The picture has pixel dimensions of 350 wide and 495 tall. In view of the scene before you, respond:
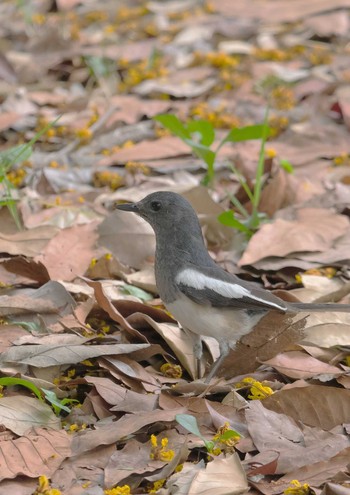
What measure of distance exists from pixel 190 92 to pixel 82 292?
12.1 feet

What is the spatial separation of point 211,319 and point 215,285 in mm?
A: 165

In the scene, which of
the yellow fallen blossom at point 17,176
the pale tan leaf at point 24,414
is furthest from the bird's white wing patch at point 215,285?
the yellow fallen blossom at point 17,176

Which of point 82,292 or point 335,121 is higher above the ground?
point 82,292

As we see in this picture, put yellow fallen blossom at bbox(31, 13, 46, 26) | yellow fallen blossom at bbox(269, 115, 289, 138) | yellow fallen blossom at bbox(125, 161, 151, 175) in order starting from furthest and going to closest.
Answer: yellow fallen blossom at bbox(31, 13, 46, 26) < yellow fallen blossom at bbox(269, 115, 289, 138) < yellow fallen blossom at bbox(125, 161, 151, 175)

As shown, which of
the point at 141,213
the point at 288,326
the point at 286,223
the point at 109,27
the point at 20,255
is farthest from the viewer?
the point at 109,27

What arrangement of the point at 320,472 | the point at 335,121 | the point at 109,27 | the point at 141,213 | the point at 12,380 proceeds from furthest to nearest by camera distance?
1. the point at 109,27
2. the point at 335,121
3. the point at 141,213
4. the point at 12,380
5. the point at 320,472

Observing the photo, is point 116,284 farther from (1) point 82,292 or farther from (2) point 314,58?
(2) point 314,58

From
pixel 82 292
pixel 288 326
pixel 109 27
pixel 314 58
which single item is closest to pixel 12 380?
pixel 82 292

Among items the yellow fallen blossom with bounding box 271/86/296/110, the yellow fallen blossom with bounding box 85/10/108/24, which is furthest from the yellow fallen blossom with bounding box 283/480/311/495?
the yellow fallen blossom with bounding box 85/10/108/24

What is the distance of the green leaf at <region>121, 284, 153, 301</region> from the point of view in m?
5.17

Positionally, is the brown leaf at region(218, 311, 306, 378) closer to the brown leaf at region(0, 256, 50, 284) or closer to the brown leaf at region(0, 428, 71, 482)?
the brown leaf at region(0, 428, 71, 482)

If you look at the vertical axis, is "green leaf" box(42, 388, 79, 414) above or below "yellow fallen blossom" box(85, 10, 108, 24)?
above

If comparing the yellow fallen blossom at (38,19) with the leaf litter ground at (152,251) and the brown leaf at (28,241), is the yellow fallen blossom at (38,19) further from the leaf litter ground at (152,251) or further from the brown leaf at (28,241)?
the brown leaf at (28,241)

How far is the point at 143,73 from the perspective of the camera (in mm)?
8594
